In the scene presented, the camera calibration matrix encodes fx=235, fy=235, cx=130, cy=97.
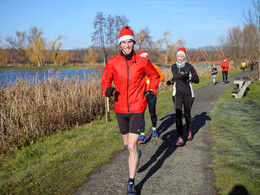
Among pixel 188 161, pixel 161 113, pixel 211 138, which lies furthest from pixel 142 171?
pixel 161 113

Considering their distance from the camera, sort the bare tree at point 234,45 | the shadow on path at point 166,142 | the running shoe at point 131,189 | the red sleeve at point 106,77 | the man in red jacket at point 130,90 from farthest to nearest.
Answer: the bare tree at point 234,45
the shadow on path at point 166,142
the red sleeve at point 106,77
the man in red jacket at point 130,90
the running shoe at point 131,189

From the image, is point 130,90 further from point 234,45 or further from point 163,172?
point 234,45

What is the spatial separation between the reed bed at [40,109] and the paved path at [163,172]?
10.4 ft

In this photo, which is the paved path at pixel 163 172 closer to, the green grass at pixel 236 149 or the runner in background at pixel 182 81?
the green grass at pixel 236 149

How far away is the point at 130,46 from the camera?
131 inches

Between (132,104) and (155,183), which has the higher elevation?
(132,104)

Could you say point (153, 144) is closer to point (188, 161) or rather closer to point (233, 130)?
point (188, 161)

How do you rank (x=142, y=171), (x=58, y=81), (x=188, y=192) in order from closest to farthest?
1. (x=188, y=192)
2. (x=142, y=171)
3. (x=58, y=81)

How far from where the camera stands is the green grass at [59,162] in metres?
3.55

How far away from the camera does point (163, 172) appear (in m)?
3.89

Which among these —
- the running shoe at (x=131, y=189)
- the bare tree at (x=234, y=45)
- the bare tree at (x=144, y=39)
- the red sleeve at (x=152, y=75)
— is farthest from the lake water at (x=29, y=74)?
the bare tree at (x=234, y=45)

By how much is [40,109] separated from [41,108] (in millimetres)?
55

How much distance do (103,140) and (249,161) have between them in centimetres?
327

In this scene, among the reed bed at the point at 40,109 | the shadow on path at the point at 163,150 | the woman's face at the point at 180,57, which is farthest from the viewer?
the reed bed at the point at 40,109
